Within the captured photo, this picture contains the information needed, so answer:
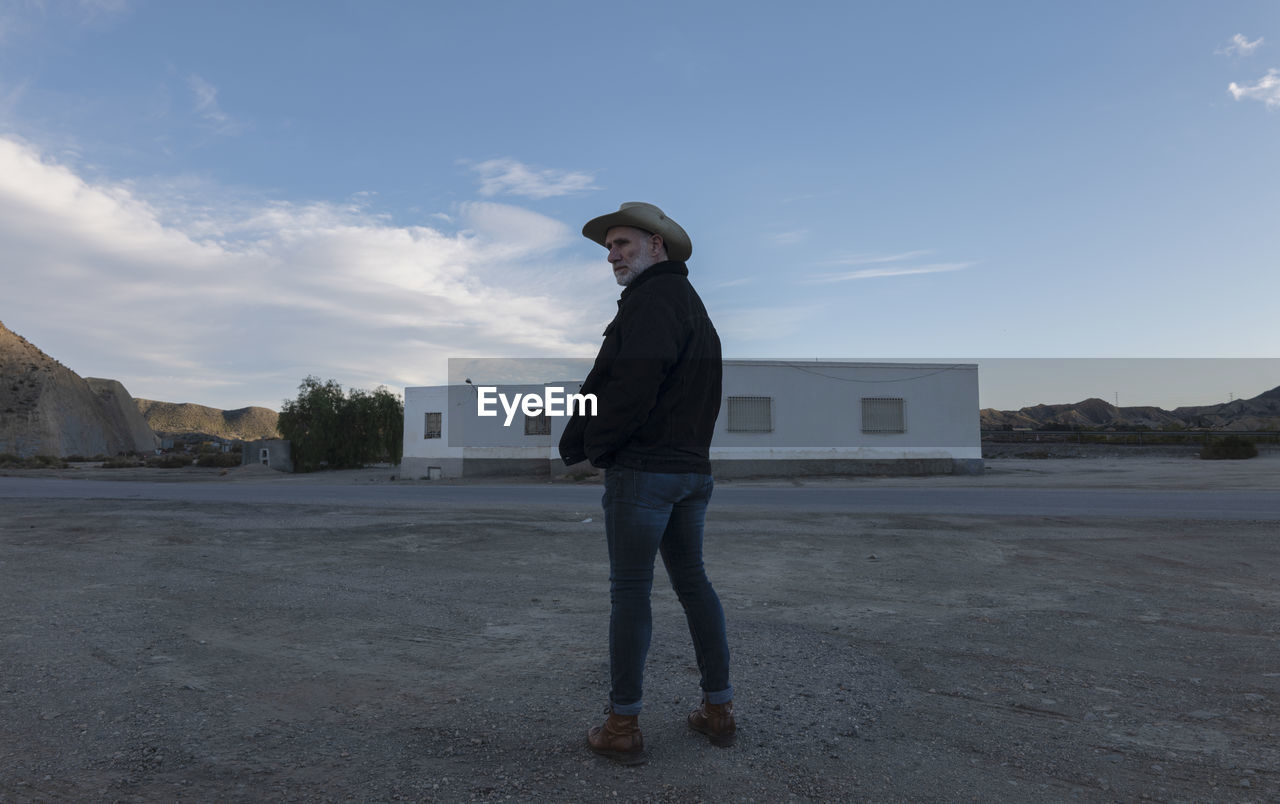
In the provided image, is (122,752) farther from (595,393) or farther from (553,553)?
(553,553)

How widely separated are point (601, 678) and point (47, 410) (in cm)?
7061

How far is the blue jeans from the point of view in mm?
2441

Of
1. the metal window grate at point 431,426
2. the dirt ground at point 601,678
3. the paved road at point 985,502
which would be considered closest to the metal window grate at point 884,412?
the paved road at point 985,502

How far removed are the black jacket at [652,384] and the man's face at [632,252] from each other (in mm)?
59

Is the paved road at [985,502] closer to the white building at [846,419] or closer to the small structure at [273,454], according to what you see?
the white building at [846,419]

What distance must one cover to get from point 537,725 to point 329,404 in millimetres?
36566

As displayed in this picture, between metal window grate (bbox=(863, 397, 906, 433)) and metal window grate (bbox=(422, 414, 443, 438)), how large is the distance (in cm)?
1584

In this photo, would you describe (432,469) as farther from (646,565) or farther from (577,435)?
(646,565)

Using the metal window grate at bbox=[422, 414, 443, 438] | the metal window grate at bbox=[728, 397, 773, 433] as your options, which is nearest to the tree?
the metal window grate at bbox=[422, 414, 443, 438]

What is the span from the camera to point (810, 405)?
24.4 m

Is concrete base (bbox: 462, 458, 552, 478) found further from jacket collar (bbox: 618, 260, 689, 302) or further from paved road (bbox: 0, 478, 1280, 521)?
jacket collar (bbox: 618, 260, 689, 302)

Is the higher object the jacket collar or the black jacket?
the jacket collar

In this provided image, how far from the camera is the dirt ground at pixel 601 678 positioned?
7.44 feet
